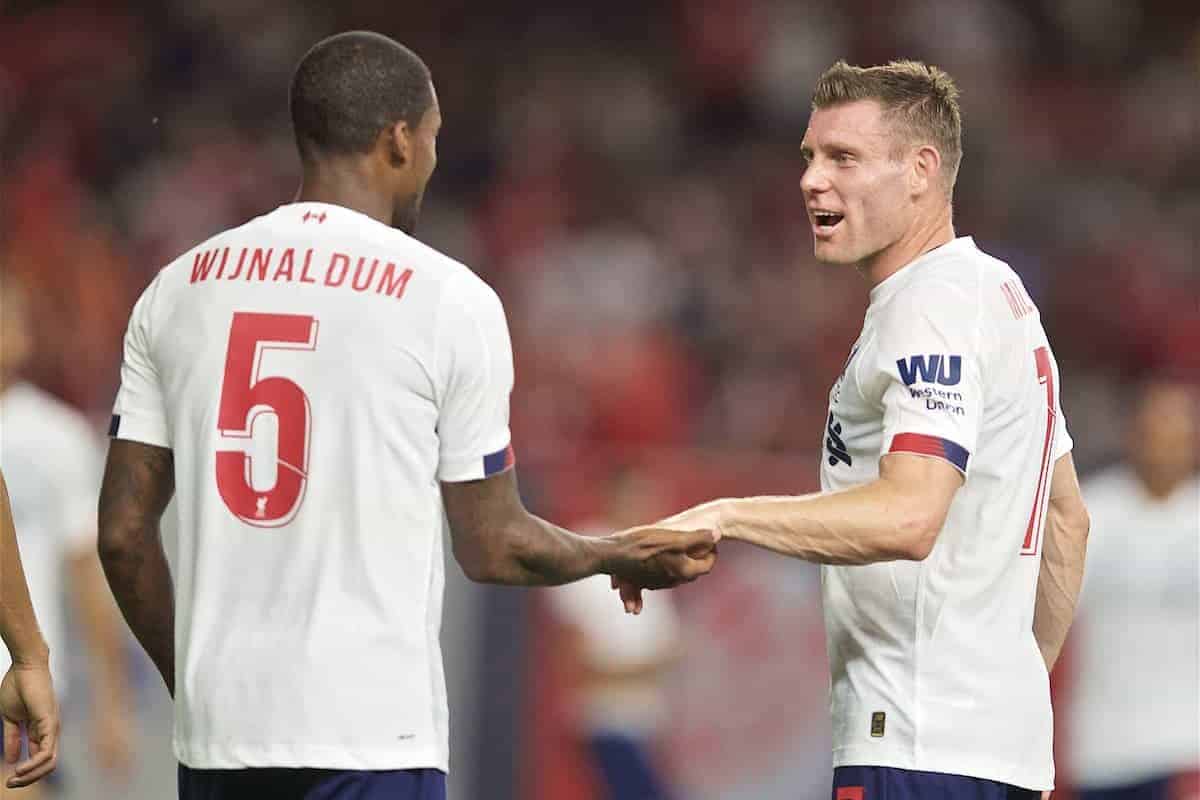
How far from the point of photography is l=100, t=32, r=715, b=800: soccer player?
383 centimetres

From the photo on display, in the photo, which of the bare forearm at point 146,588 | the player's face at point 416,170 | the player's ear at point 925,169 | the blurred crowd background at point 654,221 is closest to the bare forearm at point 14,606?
the bare forearm at point 146,588

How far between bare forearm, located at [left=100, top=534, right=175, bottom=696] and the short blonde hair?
5.87 ft

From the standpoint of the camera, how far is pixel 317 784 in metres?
3.85

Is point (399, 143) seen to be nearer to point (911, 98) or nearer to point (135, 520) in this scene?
point (135, 520)

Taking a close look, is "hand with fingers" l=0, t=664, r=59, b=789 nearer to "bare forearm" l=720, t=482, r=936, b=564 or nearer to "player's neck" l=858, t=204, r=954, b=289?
"bare forearm" l=720, t=482, r=936, b=564

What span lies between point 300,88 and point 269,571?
996 mm

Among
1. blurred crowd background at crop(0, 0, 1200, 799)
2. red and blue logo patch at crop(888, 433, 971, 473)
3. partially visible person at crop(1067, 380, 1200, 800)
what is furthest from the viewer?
blurred crowd background at crop(0, 0, 1200, 799)

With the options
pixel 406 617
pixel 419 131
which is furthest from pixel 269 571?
pixel 419 131

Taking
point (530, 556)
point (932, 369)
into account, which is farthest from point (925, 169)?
point (530, 556)

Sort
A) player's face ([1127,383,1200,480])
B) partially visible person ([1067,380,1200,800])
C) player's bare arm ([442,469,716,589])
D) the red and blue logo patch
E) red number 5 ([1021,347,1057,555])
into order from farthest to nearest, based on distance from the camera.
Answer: player's face ([1127,383,1200,480]) → partially visible person ([1067,380,1200,800]) → red number 5 ([1021,347,1057,555]) → the red and blue logo patch → player's bare arm ([442,469,716,589])

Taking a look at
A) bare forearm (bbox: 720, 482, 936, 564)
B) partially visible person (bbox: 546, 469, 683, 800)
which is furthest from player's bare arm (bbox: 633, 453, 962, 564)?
partially visible person (bbox: 546, 469, 683, 800)

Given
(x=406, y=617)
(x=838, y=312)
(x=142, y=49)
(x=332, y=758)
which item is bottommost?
(x=332, y=758)

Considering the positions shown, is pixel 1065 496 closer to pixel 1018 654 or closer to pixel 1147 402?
pixel 1018 654

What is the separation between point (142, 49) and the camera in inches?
569
